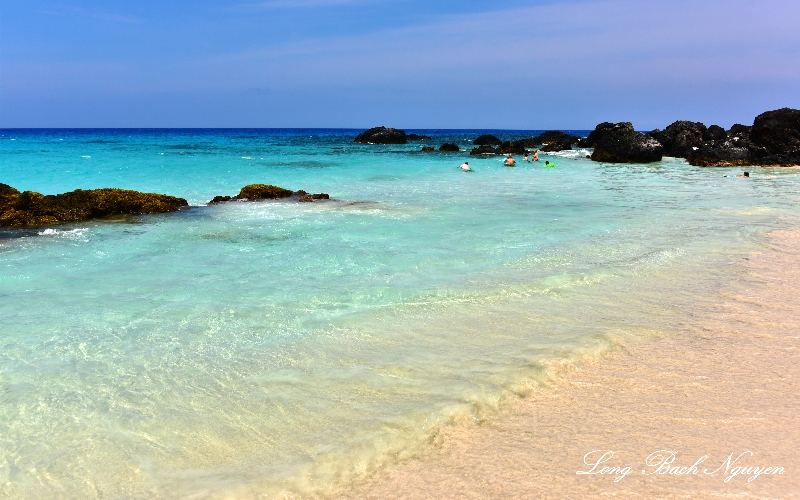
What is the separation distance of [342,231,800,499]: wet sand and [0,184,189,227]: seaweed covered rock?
11.8 metres

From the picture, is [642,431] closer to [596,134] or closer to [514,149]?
[514,149]

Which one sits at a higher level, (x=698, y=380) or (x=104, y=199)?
(x=104, y=199)

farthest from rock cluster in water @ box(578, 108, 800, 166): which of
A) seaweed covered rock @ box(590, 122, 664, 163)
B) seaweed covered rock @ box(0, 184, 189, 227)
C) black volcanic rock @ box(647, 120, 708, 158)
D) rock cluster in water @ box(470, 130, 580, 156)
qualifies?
seaweed covered rock @ box(0, 184, 189, 227)

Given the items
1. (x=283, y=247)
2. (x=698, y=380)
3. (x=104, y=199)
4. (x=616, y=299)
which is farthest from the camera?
(x=104, y=199)

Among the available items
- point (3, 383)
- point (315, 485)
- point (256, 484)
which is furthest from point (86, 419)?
→ point (315, 485)

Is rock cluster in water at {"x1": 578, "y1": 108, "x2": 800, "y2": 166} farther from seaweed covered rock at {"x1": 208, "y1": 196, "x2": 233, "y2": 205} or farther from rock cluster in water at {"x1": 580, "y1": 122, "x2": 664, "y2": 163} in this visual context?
seaweed covered rock at {"x1": 208, "y1": 196, "x2": 233, "y2": 205}

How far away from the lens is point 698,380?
13.7 ft

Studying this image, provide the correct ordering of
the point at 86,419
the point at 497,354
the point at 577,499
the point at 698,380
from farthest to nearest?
1. the point at 497,354
2. the point at 698,380
3. the point at 86,419
4. the point at 577,499

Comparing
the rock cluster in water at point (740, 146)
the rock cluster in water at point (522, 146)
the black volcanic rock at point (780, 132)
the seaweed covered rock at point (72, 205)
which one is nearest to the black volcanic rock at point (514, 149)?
the rock cluster in water at point (522, 146)

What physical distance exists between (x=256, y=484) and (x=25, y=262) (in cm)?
753

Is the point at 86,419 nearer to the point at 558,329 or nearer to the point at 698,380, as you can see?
the point at 558,329

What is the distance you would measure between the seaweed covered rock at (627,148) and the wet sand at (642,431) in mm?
35430

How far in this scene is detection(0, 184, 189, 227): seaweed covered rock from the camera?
1174 cm


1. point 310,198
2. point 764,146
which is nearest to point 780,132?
point 764,146
